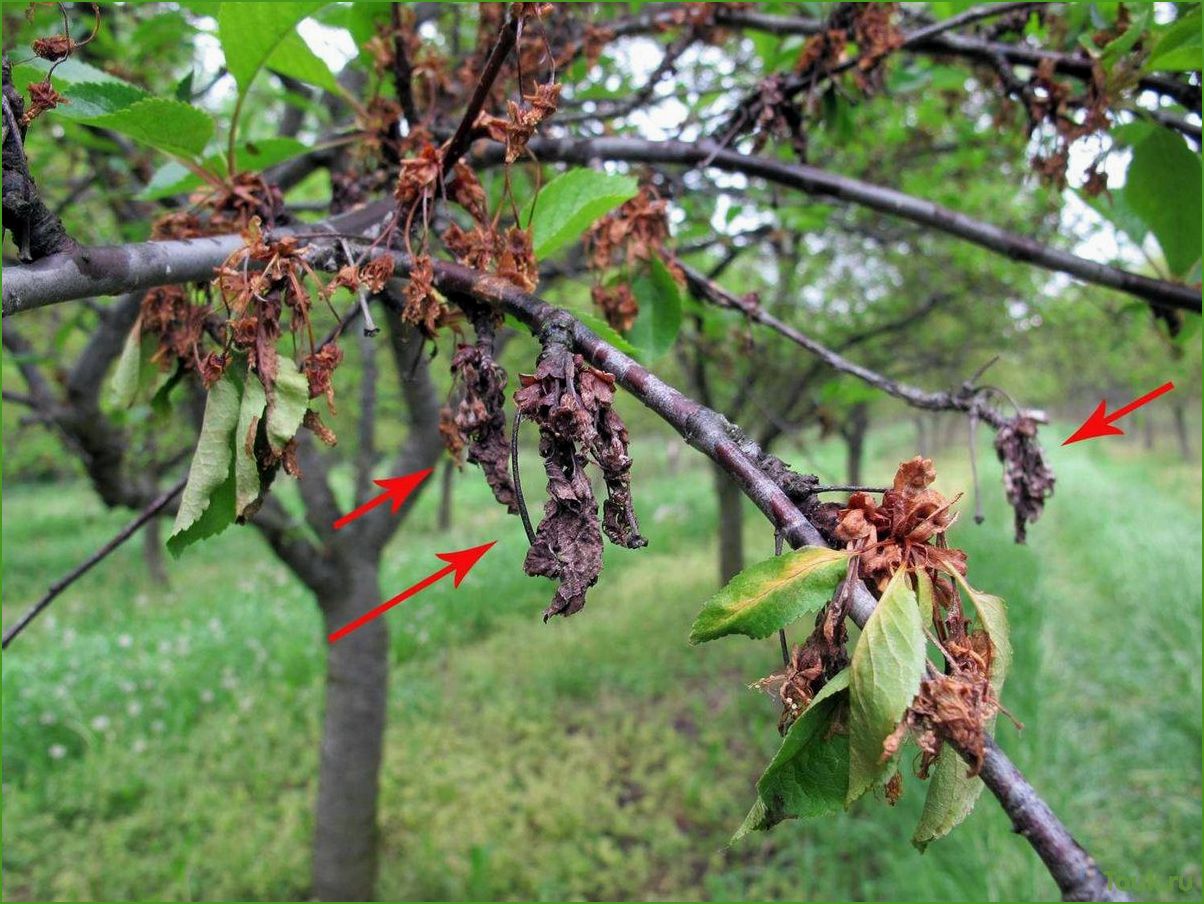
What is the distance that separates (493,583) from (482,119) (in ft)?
29.6

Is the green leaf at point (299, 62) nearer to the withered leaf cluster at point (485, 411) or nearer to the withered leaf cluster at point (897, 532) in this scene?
the withered leaf cluster at point (485, 411)

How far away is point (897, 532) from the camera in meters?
0.58

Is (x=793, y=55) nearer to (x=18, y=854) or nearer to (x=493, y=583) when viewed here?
(x=18, y=854)

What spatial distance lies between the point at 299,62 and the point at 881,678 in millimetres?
1250

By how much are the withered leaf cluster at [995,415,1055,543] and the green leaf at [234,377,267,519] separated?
1033 millimetres

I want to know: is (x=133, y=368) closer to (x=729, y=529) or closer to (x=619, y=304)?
(x=619, y=304)

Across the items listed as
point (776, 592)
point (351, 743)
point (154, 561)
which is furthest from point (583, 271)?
point (154, 561)

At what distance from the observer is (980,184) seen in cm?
538

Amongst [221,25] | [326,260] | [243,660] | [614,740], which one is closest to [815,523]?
[326,260]

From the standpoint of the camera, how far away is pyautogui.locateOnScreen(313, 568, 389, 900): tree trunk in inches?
144


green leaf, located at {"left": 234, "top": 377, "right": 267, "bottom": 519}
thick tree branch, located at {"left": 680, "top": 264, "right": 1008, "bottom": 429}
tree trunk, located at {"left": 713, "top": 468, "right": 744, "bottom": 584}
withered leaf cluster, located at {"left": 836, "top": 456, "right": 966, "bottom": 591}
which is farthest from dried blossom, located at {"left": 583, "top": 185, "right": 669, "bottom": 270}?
tree trunk, located at {"left": 713, "top": 468, "right": 744, "bottom": 584}

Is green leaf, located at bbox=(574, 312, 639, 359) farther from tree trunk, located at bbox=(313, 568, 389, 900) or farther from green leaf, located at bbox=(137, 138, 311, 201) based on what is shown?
tree trunk, located at bbox=(313, 568, 389, 900)

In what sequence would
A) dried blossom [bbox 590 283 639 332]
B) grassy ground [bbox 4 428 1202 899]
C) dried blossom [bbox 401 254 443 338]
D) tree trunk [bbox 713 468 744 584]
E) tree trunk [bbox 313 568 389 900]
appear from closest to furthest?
dried blossom [bbox 401 254 443 338] → dried blossom [bbox 590 283 639 332] → tree trunk [bbox 313 568 389 900] → grassy ground [bbox 4 428 1202 899] → tree trunk [bbox 713 468 744 584]

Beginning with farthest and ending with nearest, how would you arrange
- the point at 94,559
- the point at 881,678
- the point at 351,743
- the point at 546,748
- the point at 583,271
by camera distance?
1. the point at 546,748
2. the point at 351,743
3. the point at 583,271
4. the point at 94,559
5. the point at 881,678
